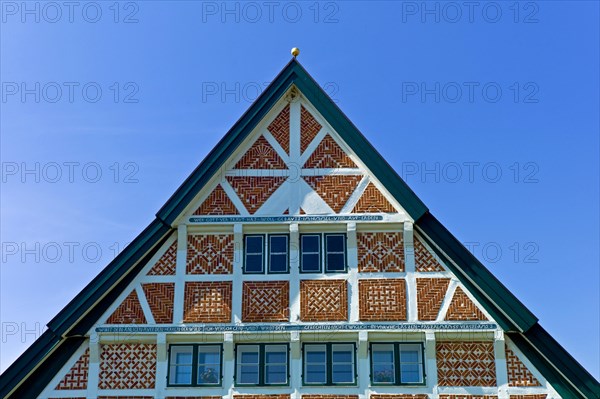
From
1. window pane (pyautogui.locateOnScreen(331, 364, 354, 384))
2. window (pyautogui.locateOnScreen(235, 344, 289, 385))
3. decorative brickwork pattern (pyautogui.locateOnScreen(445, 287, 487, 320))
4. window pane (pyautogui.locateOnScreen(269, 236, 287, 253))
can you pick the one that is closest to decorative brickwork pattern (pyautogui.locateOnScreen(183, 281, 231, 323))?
window (pyautogui.locateOnScreen(235, 344, 289, 385))

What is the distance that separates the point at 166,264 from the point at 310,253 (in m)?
3.15

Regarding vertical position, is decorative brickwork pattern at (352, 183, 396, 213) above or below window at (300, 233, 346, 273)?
above

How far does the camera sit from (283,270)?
67.9ft

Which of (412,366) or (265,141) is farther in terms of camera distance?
(265,141)

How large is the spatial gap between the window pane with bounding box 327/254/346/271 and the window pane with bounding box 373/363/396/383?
2.24 m

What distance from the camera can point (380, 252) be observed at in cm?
2077

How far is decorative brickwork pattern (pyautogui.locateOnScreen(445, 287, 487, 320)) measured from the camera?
20.1m

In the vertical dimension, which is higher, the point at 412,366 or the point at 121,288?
the point at 121,288

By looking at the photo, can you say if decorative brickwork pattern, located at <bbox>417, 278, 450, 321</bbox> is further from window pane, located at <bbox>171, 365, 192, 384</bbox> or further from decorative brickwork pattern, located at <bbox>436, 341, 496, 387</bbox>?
window pane, located at <bbox>171, 365, 192, 384</bbox>

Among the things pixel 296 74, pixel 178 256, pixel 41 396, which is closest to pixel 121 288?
pixel 178 256

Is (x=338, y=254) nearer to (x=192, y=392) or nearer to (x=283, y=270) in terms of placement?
(x=283, y=270)

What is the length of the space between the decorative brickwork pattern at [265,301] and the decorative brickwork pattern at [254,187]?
1845 millimetres

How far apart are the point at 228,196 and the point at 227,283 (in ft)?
6.74

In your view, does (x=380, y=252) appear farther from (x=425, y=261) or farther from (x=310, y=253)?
(x=310, y=253)
